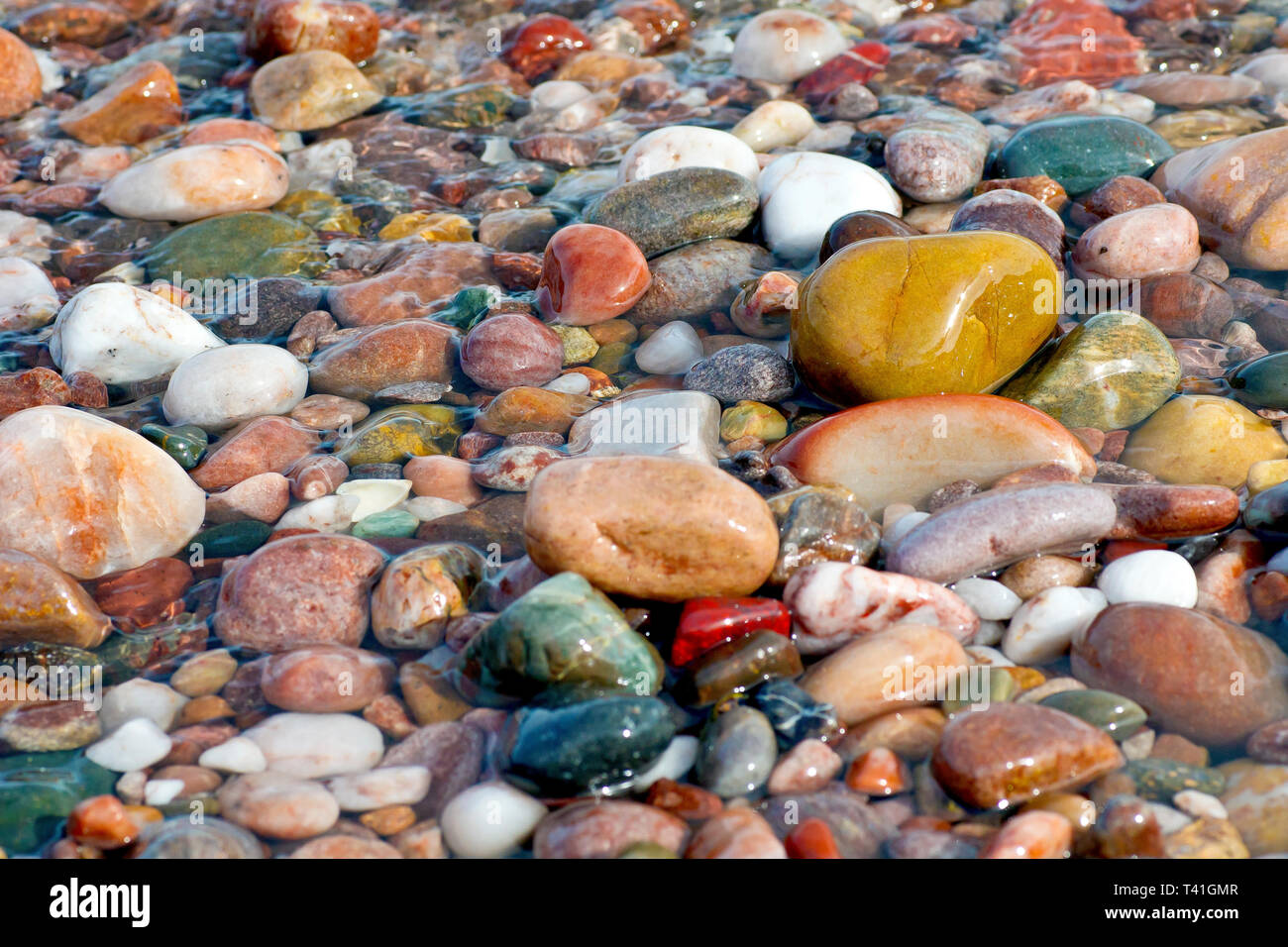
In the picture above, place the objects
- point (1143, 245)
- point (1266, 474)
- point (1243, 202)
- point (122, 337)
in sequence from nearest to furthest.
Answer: point (1266, 474)
point (122, 337)
point (1143, 245)
point (1243, 202)

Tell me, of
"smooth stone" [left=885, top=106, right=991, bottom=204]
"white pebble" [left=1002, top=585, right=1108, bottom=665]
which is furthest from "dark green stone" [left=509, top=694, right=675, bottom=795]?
"smooth stone" [left=885, top=106, right=991, bottom=204]

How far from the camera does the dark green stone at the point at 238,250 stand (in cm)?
543

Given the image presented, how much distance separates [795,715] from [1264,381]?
252cm

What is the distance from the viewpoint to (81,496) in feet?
11.3

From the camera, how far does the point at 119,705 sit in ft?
9.92

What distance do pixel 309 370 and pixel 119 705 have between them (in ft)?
6.28

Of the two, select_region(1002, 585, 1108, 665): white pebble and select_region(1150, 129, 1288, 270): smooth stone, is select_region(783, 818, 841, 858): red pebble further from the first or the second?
select_region(1150, 129, 1288, 270): smooth stone

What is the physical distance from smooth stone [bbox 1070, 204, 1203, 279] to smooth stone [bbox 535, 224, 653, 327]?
2060mm

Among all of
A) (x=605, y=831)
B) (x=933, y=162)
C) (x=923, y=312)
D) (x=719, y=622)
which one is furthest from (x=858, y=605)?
(x=933, y=162)

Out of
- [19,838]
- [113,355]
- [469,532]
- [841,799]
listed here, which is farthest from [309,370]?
[841,799]

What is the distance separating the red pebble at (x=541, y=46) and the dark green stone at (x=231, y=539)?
4936 millimetres

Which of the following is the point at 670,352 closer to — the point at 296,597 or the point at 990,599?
the point at 990,599

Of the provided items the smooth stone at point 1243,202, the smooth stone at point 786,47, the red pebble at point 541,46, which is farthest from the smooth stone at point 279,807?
the red pebble at point 541,46

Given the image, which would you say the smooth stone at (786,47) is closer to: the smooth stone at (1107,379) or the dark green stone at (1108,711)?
the smooth stone at (1107,379)
